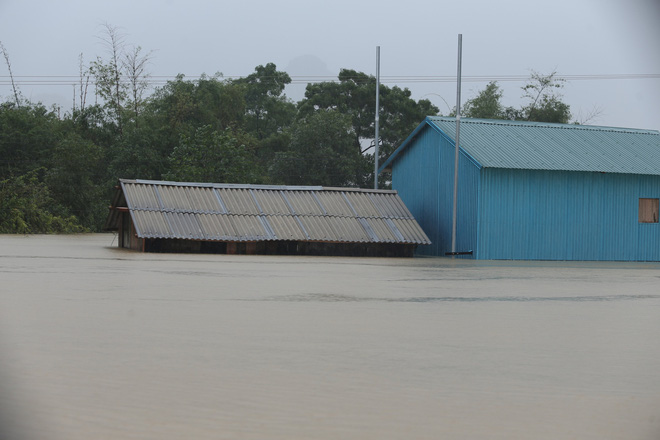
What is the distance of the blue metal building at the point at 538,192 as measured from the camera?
2761 centimetres

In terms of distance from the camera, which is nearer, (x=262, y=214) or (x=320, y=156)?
(x=262, y=214)

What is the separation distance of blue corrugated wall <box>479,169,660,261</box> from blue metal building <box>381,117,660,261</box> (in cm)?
3

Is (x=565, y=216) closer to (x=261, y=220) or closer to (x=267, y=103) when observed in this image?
(x=261, y=220)

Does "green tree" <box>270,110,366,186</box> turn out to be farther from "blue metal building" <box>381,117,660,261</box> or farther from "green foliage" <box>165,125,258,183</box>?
"blue metal building" <box>381,117,660,261</box>

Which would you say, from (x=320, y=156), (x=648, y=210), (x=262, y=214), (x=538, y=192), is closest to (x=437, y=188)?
(x=538, y=192)

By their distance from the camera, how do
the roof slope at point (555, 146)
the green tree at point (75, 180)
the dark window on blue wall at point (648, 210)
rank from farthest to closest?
the green tree at point (75, 180) → the dark window on blue wall at point (648, 210) → the roof slope at point (555, 146)

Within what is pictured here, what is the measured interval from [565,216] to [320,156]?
29612mm

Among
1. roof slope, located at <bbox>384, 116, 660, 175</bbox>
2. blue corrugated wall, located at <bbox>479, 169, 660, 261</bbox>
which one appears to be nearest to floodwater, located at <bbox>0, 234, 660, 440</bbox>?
blue corrugated wall, located at <bbox>479, 169, 660, 261</bbox>

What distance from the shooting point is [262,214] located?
2722cm

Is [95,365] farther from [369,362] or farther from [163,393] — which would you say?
[369,362]

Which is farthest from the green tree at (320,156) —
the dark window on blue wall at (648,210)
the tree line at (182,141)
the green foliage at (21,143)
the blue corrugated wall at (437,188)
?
the dark window on blue wall at (648,210)

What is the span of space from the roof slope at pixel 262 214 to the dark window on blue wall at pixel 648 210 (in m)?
8.39

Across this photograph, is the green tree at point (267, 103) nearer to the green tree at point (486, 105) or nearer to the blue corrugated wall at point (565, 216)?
the green tree at point (486, 105)

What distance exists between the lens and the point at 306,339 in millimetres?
7449
